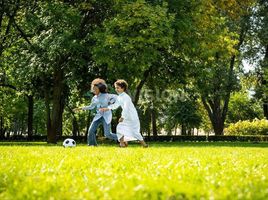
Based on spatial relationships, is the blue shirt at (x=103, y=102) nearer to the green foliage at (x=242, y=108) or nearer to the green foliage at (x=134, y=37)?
the green foliage at (x=134, y=37)

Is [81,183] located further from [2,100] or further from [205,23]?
[2,100]

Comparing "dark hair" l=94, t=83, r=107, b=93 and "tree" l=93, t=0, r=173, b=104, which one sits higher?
"tree" l=93, t=0, r=173, b=104

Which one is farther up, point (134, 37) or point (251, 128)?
point (134, 37)

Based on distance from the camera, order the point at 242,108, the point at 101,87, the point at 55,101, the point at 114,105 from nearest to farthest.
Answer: the point at 114,105, the point at 101,87, the point at 55,101, the point at 242,108

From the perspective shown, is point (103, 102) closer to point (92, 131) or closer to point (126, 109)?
point (126, 109)

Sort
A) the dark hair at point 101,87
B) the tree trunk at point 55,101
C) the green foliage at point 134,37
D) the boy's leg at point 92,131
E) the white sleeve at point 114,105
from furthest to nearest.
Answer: the tree trunk at point 55,101
the green foliage at point 134,37
the boy's leg at point 92,131
the dark hair at point 101,87
the white sleeve at point 114,105

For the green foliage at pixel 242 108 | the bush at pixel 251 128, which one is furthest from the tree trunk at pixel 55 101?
the green foliage at pixel 242 108

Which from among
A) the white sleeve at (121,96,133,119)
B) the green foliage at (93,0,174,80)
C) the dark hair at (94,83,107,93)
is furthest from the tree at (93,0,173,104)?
the white sleeve at (121,96,133,119)

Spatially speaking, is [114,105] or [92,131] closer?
[114,105]

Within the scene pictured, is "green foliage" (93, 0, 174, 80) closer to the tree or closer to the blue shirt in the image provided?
the tree

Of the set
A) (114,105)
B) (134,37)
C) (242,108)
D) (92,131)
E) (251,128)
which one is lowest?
(92,131)

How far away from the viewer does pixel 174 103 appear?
53656 mm

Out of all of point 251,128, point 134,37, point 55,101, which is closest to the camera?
point 134,37

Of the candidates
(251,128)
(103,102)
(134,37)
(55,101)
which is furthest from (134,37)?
(251,128)
